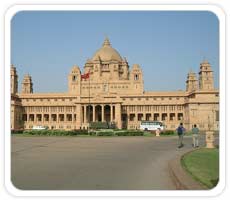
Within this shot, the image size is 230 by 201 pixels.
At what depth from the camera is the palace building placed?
265 feet

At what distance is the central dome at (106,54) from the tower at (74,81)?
7.07m

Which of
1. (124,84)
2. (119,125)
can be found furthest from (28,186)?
(124,84)

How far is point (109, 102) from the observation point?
80500mm

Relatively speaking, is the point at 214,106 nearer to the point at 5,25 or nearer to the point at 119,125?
the point at 119,125

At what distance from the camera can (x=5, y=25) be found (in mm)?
8266

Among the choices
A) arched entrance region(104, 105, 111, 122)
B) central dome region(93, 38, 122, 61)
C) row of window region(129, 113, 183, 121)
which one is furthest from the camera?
central dome region(93, 38, 122, 61)

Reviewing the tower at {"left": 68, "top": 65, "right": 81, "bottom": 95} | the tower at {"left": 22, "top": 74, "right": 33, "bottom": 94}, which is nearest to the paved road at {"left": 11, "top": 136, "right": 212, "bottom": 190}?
the tower at {"left": 68, "top": 65, "right": 81, "bottom": 95}

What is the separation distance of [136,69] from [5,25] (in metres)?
84.0

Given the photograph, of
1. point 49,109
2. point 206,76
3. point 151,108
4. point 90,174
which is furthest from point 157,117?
point 90,174

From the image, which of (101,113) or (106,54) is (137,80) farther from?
(106,54)

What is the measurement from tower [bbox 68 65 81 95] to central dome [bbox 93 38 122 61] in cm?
707

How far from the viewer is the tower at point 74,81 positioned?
92.5 m

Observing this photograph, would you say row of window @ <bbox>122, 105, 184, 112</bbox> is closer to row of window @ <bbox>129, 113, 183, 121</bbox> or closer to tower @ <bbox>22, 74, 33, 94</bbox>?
row of window @ <bbox>129, 113, 183, 121</bbox>
